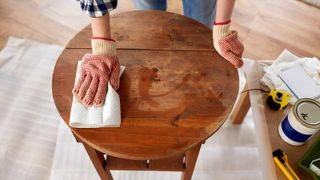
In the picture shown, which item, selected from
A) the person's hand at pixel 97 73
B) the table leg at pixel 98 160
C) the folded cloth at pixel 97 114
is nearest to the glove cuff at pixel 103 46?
the person's hand at pixel 97 73

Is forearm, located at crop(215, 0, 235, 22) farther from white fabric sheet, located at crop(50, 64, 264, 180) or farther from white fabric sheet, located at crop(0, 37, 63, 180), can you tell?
white fabric sheet, located at crop(0, 37, 63, 180)

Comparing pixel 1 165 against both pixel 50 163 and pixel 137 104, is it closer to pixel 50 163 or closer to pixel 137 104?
pixel 50 163

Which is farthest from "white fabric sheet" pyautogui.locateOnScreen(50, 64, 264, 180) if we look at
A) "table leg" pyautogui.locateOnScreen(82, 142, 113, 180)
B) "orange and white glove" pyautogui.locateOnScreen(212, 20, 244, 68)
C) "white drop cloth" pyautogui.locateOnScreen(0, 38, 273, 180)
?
"orange and white glove" pyautogui.locateOnScreen(212, 20, 244, 68)

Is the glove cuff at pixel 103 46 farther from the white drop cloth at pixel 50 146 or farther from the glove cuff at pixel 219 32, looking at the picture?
the white drop cloth at pixel 50 146

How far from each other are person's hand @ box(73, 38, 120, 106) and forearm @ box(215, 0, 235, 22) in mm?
289

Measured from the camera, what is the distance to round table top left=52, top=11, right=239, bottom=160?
23.8 inches

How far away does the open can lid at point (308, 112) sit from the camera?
0.69m

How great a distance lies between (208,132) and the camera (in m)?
0.62

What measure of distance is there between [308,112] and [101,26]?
0.57 m

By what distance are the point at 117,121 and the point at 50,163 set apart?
53cm

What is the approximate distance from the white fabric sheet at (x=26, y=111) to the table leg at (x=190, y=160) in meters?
0.50

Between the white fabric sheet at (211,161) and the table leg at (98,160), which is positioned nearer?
the table leg at (98,160)

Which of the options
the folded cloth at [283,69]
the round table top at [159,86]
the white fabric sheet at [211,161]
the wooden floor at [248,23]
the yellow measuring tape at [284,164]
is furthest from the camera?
the wooden floor at [248,23]

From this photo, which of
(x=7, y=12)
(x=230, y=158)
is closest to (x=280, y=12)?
(x=230, y=158)
